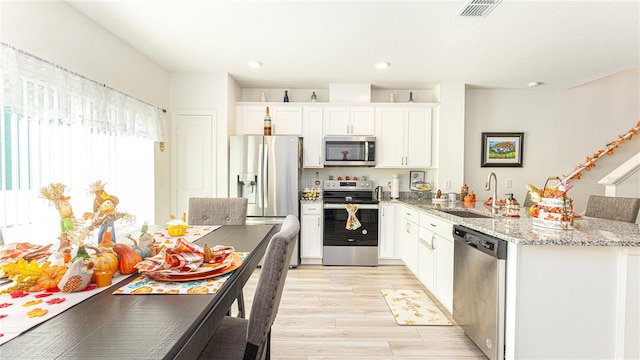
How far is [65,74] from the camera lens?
1972 millimetres

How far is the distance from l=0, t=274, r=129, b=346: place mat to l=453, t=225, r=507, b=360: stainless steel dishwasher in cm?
188

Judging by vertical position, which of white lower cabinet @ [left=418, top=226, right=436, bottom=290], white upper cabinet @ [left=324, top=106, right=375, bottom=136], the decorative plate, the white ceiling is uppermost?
the white ceiling

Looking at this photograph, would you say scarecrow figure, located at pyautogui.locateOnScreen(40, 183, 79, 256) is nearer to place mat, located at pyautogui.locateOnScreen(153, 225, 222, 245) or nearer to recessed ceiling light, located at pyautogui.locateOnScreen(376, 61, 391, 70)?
place mat, located at pyautogui.locateOnScreen(153, 225, 222, 245)

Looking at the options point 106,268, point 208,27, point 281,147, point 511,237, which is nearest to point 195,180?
point 281,147

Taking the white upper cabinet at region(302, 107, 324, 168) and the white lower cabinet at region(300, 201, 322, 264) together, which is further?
the white upper cabinet at region(302, 107, 324, 168)

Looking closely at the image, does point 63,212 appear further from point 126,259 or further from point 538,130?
point 538,130

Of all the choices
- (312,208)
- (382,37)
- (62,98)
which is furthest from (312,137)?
(62,98)

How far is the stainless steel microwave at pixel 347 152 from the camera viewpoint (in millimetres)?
3818

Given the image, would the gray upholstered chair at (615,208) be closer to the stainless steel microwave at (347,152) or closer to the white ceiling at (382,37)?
the white ceiling at (382,37)

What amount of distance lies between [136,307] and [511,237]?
171 centimetres

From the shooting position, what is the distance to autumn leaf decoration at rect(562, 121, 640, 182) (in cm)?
355

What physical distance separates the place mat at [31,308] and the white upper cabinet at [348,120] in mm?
3243

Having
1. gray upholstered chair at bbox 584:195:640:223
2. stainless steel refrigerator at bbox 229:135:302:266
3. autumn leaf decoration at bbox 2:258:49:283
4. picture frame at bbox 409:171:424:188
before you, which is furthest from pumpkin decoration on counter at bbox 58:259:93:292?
picture frame at bbox 409:171:424:188

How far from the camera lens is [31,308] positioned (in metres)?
0.81
